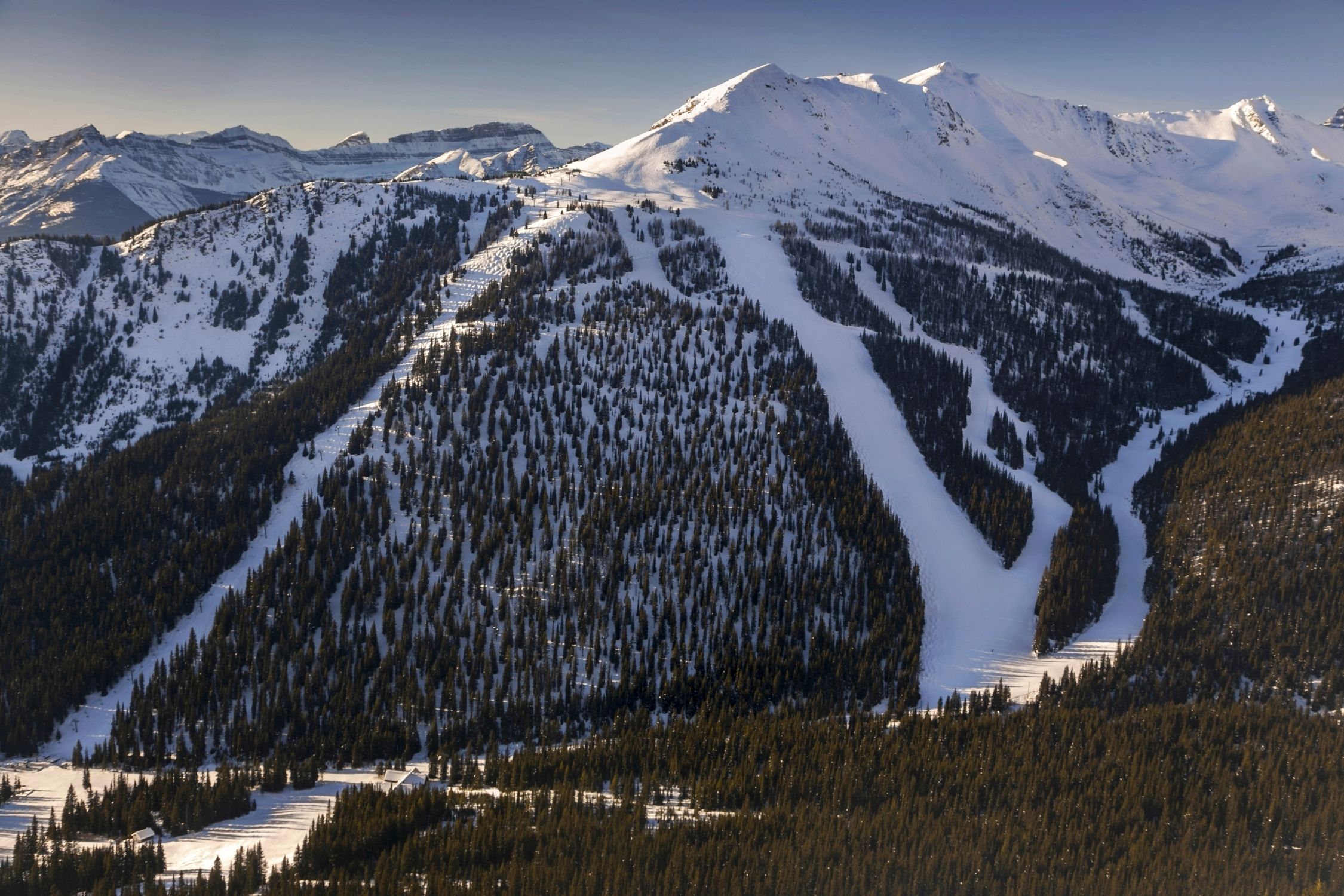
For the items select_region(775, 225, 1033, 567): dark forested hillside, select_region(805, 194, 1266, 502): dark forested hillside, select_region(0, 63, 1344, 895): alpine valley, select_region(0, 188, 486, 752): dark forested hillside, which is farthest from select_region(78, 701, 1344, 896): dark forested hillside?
select_region(805, 194, 1266, 502): dark forested hillside

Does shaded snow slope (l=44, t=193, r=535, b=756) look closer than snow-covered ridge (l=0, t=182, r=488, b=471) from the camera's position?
Yes

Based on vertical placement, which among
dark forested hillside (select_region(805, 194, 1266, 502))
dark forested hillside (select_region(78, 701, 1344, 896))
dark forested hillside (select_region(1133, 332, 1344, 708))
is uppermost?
Result: dark forested hillside (select_region(805, 194, 1266, 502))

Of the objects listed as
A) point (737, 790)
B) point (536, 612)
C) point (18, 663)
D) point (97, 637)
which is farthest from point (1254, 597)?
point (18, 663)

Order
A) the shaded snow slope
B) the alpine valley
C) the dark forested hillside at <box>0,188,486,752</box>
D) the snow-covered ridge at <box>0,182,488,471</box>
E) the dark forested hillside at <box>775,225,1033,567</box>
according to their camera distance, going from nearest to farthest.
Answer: the alpine valley
the shaded snow slope
the dark forested hillside at <box>0,188,486,752</box>
the dark forested hillside at <box>775,225,1033,567</box>
the snow-covered ridge at <box>0,182,488,471</box>

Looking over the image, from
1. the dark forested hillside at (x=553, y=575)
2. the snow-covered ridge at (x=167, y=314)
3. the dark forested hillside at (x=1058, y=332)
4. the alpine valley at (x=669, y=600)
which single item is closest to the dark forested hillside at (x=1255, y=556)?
A: the alpine valley at (x=669, y=600)

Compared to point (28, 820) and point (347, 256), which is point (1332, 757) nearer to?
point (28, 820)

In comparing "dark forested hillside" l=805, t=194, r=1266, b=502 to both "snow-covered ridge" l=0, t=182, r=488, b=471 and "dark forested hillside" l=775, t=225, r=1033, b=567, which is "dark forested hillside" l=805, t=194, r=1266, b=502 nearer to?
"dark forested hillside" l=775, t=225, r=1033, b=567

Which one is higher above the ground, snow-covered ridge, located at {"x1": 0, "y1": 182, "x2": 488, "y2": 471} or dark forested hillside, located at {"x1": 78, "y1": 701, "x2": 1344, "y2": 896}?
snow-covered ridge, located at {"x1": 0, "y1": 182, "x2": 488, "y2": 471}

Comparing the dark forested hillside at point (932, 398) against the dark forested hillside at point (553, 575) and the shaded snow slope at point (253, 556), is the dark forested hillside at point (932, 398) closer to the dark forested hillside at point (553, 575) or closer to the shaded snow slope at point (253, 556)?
the dark forested hillside at point (553, 575)

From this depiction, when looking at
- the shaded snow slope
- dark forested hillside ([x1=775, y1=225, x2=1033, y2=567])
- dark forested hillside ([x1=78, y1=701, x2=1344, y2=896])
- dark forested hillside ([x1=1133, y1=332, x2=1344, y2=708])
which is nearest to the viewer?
dark forested hillside ([x1=78, y1=701, x2=1344, y2=896])
